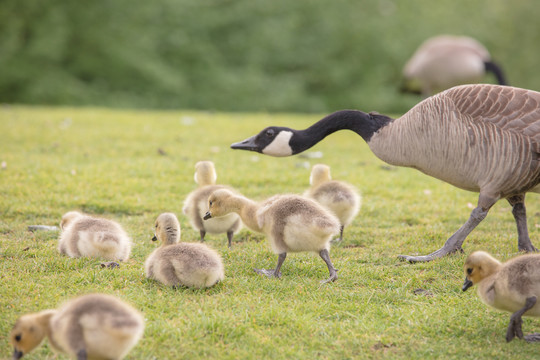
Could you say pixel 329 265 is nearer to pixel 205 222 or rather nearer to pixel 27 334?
pixel 205 222

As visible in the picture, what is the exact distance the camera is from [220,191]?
5.92 metres

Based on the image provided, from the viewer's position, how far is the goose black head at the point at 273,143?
6297 millimetres

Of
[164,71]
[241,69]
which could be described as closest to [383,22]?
[241,69]

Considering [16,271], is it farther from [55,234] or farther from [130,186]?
[130,186]

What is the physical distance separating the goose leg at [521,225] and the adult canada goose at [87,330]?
171 inches

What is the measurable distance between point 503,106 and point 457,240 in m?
1.40

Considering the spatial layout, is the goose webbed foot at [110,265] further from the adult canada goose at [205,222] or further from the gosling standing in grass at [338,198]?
the gosling standing in grass at [338,198]

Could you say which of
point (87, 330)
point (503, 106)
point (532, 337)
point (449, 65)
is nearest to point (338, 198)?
point (503, 106)

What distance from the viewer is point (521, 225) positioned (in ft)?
21.1

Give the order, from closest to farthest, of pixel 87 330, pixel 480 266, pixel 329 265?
1. pixel 87 330
2. pixel 480 266
3. pixel 329 265

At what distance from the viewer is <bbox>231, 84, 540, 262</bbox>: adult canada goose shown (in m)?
5.71

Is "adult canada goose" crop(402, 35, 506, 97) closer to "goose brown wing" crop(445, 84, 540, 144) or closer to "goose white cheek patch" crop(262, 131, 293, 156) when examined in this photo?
"goose brown wing" crop(445, 84, 540, 144)

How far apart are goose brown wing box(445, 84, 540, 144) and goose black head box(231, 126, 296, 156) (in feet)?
5.55

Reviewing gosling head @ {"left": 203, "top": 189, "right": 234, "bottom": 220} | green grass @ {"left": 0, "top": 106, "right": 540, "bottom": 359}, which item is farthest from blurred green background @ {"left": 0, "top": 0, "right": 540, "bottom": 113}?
gosling head @ {"left": 203, "top": 189, "right": 234, "bottom": 220}
